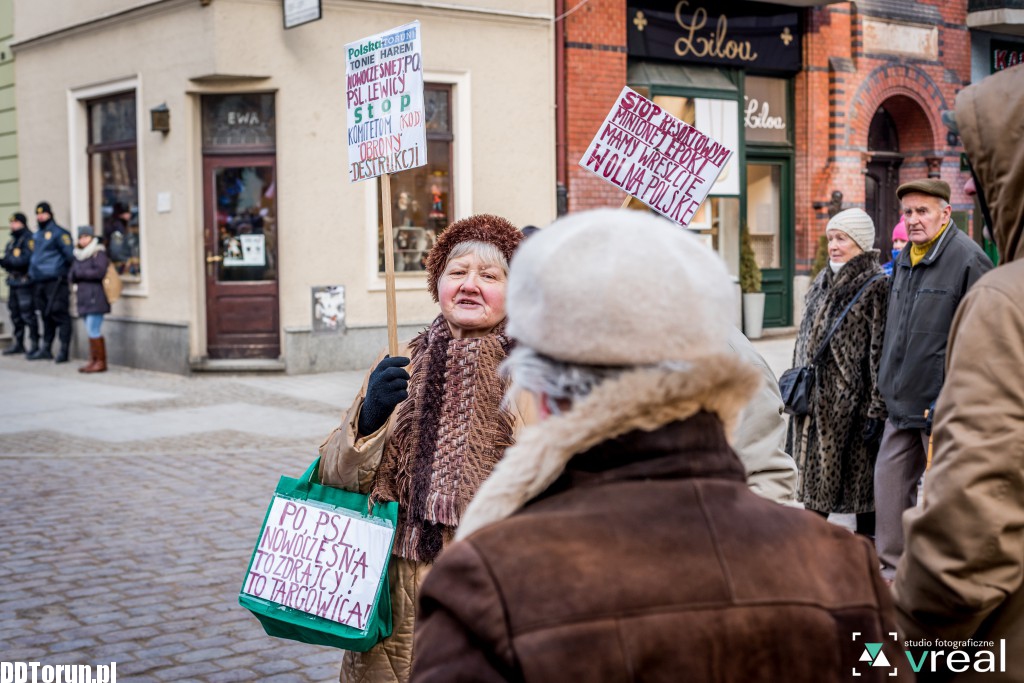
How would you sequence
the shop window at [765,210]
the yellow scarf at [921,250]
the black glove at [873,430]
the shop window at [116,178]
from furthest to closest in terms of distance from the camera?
the shop window at [765,210] → the shop window at [116,178] → the black glove at [873,430] → the yellow scarf at [921,250]

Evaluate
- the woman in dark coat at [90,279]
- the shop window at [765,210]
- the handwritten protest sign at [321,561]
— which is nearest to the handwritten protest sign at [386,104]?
the handwritten protest sign at [321,561]

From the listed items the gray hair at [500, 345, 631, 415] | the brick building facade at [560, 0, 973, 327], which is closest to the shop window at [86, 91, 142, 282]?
the brick building facade at [560, 0, 973, 327]

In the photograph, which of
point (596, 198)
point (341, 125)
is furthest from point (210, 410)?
point (596, 198)

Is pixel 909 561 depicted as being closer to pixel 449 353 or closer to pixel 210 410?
pixel 449 353

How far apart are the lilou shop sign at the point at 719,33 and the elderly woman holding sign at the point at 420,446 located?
48.0ft

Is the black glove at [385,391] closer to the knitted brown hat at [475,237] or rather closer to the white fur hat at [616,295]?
the knitted brown hat at [475,237]

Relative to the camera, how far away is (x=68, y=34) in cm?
1714

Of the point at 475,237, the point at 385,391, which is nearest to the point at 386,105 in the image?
the point at 475,237

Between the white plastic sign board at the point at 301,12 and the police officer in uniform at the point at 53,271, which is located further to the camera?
the police officer in uniform at the point at 53,271

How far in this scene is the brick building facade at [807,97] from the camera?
17125 mm

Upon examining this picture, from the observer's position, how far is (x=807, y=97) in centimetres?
1944

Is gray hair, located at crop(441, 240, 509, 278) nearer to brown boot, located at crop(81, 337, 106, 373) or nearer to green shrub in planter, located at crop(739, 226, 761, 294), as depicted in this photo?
brown boot, located at crop(81, 337, 106, 373)

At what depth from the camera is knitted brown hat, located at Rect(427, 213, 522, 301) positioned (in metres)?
3.92

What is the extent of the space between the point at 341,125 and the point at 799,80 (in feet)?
26.2
